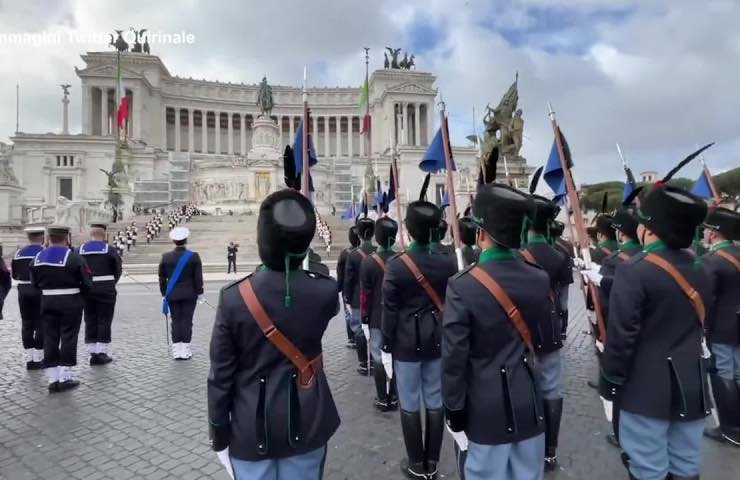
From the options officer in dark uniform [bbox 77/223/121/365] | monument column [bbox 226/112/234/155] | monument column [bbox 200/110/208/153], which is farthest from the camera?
monument column [bbox 226/112/234/155]

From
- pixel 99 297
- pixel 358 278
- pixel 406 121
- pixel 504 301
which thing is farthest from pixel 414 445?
pixel 406 121

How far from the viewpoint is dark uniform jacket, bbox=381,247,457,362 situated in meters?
3.87

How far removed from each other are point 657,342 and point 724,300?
2124 mm

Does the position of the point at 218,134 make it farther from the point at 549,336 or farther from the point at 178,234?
the point at 549,336

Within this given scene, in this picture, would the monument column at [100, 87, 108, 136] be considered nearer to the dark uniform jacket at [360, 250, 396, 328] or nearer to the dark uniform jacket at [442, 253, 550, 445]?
the dark uniform jacket at [360, 250, 396, 328]

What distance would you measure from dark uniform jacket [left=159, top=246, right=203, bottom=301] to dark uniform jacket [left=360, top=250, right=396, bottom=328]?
3.55 m

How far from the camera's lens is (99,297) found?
295 inches

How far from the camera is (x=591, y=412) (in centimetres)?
521

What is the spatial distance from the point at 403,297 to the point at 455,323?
4.82ft

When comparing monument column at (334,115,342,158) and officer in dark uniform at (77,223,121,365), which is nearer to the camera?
officer in dark uniform at (77,223,121,365)

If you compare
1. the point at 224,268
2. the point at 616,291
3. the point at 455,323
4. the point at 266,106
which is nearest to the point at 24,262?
the point at 455,323

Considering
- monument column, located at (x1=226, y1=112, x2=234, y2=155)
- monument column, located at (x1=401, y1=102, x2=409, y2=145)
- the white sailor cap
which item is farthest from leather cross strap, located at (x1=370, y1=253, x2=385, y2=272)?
monument column, located at (x1=226, y1=112, x2=234, y2=155)

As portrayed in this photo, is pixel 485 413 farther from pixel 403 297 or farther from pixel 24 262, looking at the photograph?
pixel 24 262

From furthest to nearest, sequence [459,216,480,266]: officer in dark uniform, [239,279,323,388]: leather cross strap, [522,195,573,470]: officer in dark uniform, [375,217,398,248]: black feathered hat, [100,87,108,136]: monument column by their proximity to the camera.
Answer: [100,87,108,136]: monument column → [459,216,480,266]: officer in dark uniform → [375,217,398,248]: black feathered hat → [522,195,573,470]: officer in dark uniform → [239,279,323,388]: leather cross strap
